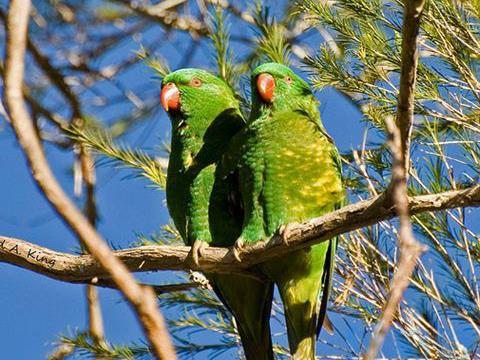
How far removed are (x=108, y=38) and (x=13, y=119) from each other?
11.5 feet

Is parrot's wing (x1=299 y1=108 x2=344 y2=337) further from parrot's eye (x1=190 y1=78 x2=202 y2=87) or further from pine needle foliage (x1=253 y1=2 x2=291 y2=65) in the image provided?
parrot's eye (x1=190 y1=78 x2=202 y2=87)

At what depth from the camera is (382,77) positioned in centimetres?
204

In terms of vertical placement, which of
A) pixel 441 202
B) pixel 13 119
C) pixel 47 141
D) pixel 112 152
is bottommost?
pixel 13 119

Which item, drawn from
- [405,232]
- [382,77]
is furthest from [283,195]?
[405,232]

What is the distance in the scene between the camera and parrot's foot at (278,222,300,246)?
190cm

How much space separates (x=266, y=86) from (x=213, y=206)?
366 mm

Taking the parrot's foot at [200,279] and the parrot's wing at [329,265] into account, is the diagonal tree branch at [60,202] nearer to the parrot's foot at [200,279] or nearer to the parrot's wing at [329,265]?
the parrot's wing at [329,265]

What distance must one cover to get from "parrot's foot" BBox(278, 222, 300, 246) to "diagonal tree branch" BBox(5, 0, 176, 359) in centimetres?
128

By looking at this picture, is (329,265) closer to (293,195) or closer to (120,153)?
(293,195)

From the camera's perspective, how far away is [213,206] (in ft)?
7.37

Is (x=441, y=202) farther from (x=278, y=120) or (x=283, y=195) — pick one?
(x=278, y=120)

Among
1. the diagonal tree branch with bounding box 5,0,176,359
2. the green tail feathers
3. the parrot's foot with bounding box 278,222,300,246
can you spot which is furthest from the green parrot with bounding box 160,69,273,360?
the diagonal tree branch with bounding box 5,0,176,359

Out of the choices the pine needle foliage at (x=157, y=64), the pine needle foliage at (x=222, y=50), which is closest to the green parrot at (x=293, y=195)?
the pine needle foliage at (x=222, y=50)

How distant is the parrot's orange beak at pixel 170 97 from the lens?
247cm
